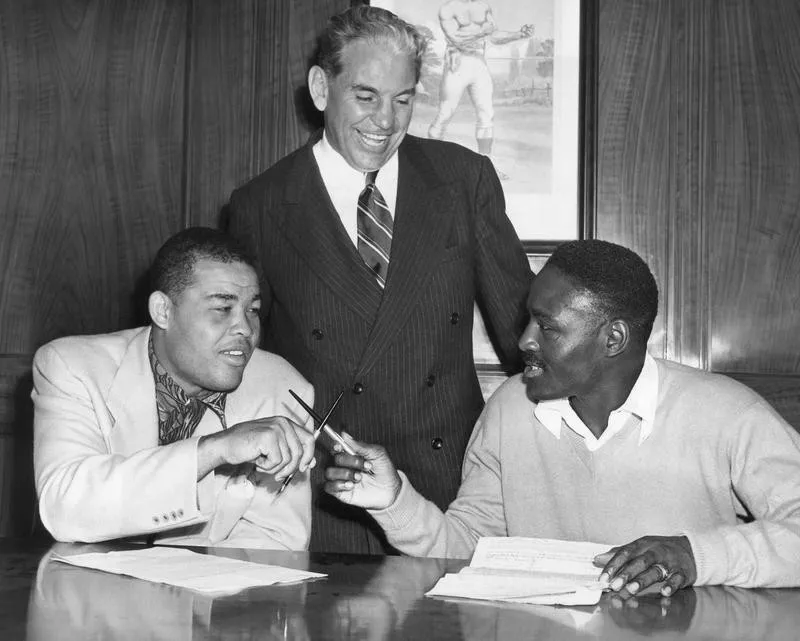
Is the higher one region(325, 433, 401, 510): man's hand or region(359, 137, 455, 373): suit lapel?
region(359, 137, 455, 373): suit lapel

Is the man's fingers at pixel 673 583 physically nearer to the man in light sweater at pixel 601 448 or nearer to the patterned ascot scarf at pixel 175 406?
the man in light sweater at pixel 601 448

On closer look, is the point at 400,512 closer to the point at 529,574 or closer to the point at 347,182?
the point at 529,574

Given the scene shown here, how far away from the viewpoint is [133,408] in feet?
8.99

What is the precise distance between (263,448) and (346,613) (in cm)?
64

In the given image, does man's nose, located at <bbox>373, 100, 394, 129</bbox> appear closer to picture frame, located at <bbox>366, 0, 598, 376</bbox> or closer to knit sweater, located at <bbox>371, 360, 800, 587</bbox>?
picture frame, located at <bbox>366, 0, 598, 376</bbox>

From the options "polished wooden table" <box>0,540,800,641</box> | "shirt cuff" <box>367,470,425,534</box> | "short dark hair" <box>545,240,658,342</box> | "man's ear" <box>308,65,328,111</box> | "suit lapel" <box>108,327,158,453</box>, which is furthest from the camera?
"man's ear" <box>308,65,328,111</box>

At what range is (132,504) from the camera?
7.88ft

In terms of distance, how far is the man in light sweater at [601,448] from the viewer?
96.9 inches

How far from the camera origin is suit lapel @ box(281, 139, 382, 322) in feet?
10.1

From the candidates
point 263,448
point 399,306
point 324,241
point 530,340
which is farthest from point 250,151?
point 263,448

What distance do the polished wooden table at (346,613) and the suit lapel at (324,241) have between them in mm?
1105

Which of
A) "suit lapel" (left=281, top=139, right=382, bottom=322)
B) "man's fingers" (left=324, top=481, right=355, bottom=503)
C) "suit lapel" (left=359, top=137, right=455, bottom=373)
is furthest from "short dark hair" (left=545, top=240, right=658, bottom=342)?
"man's fingers" (left=324, top=481, right=355, bottom=503)

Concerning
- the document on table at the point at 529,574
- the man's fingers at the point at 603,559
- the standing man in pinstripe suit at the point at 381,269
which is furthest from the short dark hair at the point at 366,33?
the man's fingers at the point at 603,559

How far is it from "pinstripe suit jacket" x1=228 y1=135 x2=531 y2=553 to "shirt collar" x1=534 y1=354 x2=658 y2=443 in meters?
0.47
